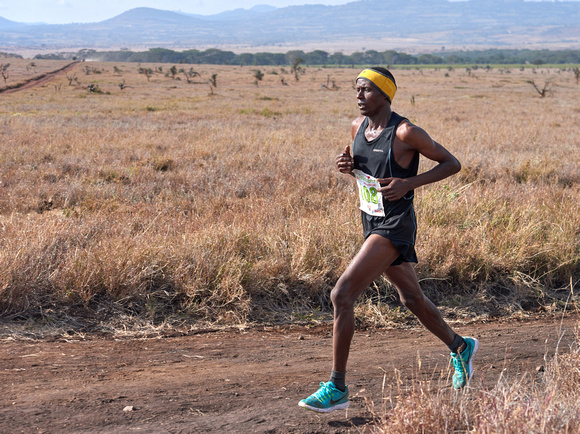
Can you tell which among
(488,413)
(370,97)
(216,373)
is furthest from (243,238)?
(488,413)

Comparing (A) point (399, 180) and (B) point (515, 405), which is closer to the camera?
(B) point (515, 405)

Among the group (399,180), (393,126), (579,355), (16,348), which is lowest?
(16,348)

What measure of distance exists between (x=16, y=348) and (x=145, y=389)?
1295 millimetres

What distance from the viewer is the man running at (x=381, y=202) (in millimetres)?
3305

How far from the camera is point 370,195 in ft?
11.4

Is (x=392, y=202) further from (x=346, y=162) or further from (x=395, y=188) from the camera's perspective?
(x=346, y=162)

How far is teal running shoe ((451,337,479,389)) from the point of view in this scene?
361cm

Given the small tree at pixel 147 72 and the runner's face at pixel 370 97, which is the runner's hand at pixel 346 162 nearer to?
the runner's face at pixel 370 97

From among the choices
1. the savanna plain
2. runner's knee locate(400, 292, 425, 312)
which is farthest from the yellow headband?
the savanna plain

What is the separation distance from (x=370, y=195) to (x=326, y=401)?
4.26ft

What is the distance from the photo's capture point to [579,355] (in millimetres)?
3496

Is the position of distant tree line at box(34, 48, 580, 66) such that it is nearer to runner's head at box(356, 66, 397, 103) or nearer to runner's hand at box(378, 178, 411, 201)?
runner's head at box(356, 66, 397, 103)

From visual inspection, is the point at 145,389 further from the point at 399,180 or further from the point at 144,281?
the point at 399,180

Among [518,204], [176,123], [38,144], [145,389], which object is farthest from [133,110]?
[145,389]
